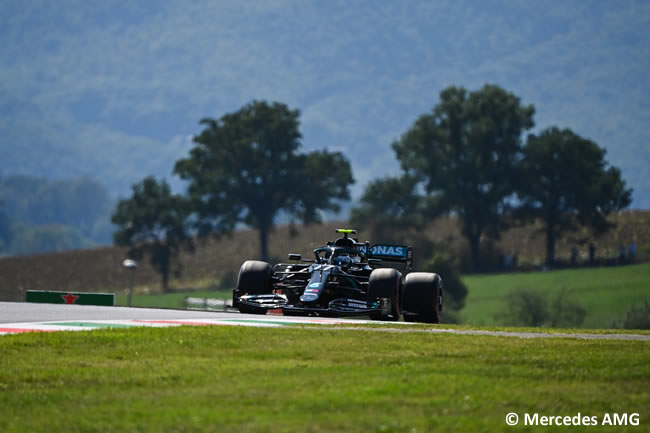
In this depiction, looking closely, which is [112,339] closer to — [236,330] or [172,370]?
[236,330]

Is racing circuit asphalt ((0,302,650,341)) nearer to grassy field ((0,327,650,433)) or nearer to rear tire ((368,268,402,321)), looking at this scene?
rear tire ((368,268,402,321))

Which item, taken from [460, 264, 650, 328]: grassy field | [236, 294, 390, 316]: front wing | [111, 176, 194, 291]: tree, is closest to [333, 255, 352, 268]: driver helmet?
[236, 294, 390, 316]: front wing

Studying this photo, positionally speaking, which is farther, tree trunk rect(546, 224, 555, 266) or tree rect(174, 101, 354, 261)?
tree rect(174, 101, 354, 261)

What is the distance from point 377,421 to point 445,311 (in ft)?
210

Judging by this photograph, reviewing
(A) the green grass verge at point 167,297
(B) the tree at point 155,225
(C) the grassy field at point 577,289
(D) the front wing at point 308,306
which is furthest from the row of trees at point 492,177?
(D) the front wing at point 308,306

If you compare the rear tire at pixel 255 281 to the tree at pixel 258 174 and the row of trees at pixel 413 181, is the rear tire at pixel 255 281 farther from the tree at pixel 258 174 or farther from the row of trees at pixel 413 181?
the tree at pixel 258 174

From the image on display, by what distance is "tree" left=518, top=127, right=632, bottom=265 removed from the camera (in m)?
92.5

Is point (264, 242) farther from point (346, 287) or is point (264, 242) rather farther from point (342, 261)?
point (346, 287)

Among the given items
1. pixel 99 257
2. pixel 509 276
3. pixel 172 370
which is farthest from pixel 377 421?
pixel 99 257

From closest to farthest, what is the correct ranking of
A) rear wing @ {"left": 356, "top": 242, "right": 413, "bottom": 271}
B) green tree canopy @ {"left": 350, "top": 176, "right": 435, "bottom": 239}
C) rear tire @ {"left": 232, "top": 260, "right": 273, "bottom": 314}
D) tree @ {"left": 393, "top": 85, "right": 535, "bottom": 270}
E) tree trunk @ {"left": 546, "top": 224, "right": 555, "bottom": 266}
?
1. rear tire @ {"left": 232, "top": 260, "right": 273, "bottom": 314}
2. rear wing @ {"left": 356, "top": 242, "right": 413, "bottom": 271}
3. green tree canopy @ {"left": 350, "top": 176, "right": 435, "bottom": 239}
4. tree trunk @ {"left": 546, "top": 224, "right": 555, "bottom": 266}
5. tree @ {"left": 393, "top": 85, "right": 535, "bottom": 270}

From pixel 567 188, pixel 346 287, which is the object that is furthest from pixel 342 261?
pixel 567 188

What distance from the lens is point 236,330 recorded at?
1789cm

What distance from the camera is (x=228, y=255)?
10288cm

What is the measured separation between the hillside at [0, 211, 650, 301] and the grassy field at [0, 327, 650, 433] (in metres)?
72.2
